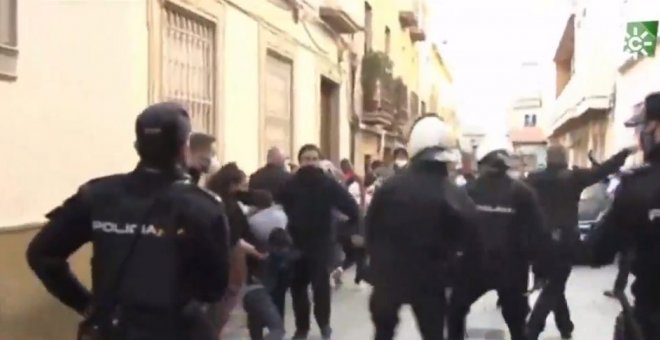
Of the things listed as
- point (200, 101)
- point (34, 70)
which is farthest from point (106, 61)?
point (200, 101)

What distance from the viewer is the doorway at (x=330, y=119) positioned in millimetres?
25453

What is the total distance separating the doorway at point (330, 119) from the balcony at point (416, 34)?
17.7 meters

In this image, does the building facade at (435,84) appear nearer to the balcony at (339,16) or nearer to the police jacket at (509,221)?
the balcony at (339,16)

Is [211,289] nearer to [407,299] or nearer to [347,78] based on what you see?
[407,299]

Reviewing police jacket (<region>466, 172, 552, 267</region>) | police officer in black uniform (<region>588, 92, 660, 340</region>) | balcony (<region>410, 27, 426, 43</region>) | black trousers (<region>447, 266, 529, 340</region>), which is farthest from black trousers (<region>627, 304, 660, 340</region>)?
balcony (<region>410, 27, 426, 43</region>)

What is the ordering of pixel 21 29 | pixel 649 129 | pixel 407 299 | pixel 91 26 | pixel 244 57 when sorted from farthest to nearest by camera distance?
pixel 244 57 → pixel 91 26 → pixel 21 29 → pixel 407 299 → pixel 649 129

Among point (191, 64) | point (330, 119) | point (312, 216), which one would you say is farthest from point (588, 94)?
point (312, 216)

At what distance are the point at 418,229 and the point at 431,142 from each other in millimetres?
576

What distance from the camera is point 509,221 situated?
899 centimetres

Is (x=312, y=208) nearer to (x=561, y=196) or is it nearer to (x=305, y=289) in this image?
(x=305, y=289)

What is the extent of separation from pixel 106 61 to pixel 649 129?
21.7 feet

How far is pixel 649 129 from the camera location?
545cm

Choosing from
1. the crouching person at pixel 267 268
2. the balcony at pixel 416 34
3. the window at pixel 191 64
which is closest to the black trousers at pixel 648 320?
the crouching person at pixel 267 268

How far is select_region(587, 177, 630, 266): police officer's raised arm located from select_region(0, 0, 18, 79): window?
15.7 ft
